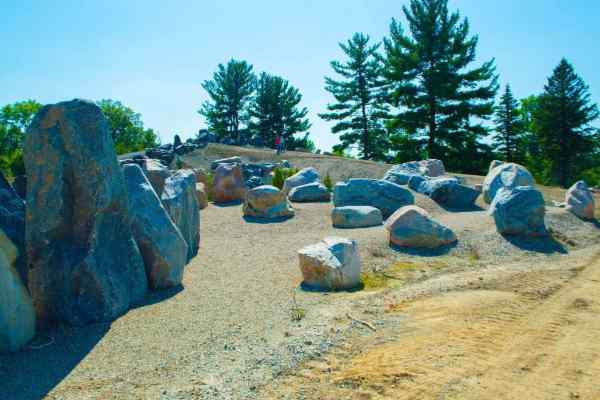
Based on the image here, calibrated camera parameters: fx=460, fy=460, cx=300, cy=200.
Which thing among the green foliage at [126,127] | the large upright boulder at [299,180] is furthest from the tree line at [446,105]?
the green foliage at [126,127]

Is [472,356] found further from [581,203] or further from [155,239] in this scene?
[581,203]

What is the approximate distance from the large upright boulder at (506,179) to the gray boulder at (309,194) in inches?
160

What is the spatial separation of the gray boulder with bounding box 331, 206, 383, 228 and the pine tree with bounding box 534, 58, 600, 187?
81.3 feet

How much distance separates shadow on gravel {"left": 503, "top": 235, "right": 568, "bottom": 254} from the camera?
A: 7762 mm

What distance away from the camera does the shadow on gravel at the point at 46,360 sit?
137 inches

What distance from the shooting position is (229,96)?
38219 mm

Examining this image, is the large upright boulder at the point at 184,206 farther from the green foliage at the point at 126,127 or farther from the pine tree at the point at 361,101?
the green foliage at the point at 126,127

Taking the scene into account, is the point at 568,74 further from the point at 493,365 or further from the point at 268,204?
the point at 493,365

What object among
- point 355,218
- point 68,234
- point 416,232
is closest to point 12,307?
point 68,234

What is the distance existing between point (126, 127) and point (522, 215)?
51.8 m

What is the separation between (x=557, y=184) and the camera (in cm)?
2928

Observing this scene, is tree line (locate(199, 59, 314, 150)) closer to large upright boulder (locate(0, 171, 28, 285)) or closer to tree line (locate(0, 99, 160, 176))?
tree line (locate(0, 99, 160, 176))

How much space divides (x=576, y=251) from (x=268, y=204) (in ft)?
19.5

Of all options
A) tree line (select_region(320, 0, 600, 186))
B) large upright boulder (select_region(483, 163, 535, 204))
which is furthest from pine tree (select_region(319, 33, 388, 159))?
large upright boulder (select_region(483, 163, 535, 204))
